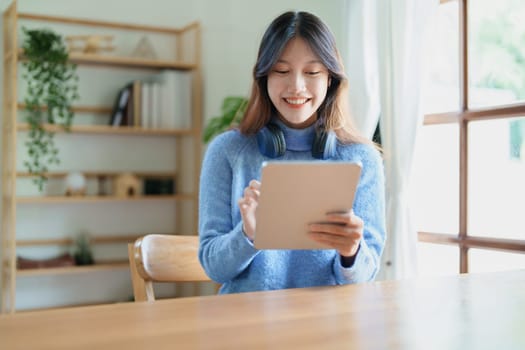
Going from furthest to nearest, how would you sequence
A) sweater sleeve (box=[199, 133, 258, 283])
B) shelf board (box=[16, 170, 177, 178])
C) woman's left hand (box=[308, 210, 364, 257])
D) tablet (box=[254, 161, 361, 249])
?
1. shelf board (box=[16, 170, 177, 178])
2. sweater sleeve (box=[199, 133, 258, 283])
3. woman's left hand (box=[308, 210, 364, 257])
4. tablet (box=[254, 161, 361, 249])

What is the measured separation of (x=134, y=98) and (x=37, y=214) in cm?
83

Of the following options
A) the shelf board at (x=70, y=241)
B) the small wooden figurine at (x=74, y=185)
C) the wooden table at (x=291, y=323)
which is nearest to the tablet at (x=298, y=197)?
the wooden table at (x=291, y=323)

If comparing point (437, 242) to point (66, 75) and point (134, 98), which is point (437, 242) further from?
point (66, 75)

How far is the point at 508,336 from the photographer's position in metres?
0.89

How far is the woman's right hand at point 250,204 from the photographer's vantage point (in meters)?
1.31

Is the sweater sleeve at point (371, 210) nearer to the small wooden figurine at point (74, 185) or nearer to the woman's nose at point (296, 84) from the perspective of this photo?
the woman's nose at point (296, 84)

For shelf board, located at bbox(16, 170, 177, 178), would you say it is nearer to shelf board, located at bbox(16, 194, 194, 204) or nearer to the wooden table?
shelf board, located at bbox(16, 194, 194, 204)

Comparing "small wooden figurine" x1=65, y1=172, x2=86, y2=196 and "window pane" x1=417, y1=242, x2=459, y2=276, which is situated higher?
"small wooden figurine" x1=65, y1=172, x2=86, y2=196

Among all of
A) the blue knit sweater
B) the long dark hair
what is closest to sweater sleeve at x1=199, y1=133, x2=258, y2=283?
the blue knit sweater

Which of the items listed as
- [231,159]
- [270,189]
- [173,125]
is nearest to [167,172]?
[173,125]

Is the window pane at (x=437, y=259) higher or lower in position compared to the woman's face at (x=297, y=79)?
lower

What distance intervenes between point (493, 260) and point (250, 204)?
169 centimetres

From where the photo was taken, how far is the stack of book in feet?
12.6

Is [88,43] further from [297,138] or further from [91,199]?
[297,138]
